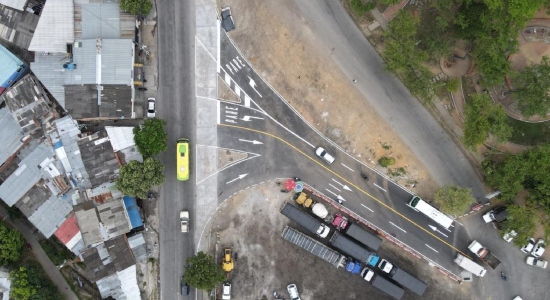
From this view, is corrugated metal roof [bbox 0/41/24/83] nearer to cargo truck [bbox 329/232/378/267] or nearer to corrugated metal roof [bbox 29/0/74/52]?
corrugated metal roof [bbox 29/0/74/52]

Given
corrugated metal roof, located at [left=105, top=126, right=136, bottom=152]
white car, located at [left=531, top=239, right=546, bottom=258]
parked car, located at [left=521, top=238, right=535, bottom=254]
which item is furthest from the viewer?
parked car, located at [left=521, top=238, right=535, bottom=254]

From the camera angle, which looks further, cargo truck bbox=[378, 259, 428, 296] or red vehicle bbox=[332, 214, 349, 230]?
red vehicle bbox=[332, 214, 349, 230]

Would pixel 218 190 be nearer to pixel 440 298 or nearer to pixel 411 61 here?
pixel 411 61

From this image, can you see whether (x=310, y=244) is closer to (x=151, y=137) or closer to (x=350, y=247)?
(x=350, y=247)

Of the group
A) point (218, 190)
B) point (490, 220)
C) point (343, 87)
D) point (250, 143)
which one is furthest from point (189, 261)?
point (490, 220)

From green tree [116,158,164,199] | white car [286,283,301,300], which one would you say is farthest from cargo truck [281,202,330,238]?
green tree [116,158,164,199]

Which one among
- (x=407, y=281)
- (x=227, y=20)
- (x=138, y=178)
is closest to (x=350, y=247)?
(x=407, y=281)

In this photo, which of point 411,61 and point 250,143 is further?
point 250,143
